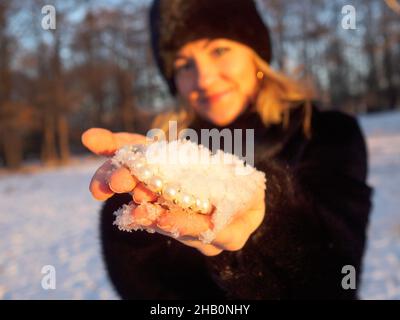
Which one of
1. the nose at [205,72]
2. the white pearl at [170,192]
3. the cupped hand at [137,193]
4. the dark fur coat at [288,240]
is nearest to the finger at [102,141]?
the cupped hand at [137,193]

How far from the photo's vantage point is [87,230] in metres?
4.13

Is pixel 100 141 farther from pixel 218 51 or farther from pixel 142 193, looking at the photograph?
pixel 218 51

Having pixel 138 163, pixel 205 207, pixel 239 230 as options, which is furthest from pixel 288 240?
pixel 138 163

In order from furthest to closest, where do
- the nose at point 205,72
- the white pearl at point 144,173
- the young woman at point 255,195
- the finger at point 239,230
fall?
the nose at point 205,72, the young woman at point 255,195, the finger at point 239,230, the white pearl at point 144,173

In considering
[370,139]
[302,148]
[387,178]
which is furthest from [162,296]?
[370,139]

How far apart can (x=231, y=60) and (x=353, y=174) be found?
18.2 inches

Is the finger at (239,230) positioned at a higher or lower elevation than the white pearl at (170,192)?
lower

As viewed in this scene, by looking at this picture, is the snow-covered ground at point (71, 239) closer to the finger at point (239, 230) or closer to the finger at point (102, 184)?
the finger at point (239, 230)

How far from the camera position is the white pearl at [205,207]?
50cm

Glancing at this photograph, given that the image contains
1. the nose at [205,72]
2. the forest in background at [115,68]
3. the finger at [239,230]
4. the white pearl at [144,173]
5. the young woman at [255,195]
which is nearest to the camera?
the white pearl at [144,173]

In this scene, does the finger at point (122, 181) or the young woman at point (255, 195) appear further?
the young woman at point (255, 195)

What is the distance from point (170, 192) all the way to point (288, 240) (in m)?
0.38

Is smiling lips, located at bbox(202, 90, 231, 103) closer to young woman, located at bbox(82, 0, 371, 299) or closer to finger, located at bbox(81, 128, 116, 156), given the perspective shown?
young woman, located at bbox(82, 0, 371, 299)

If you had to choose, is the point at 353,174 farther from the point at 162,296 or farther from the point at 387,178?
the point at 387,178
